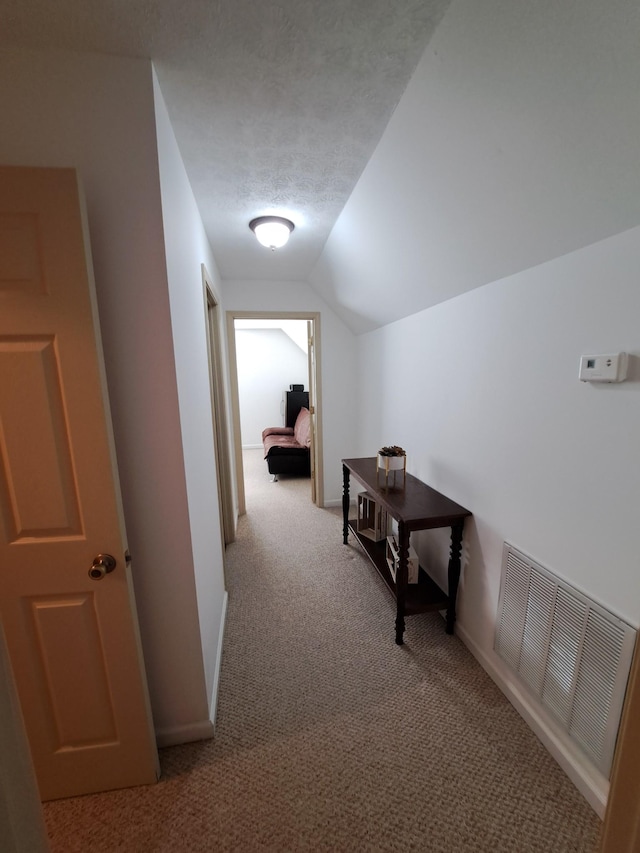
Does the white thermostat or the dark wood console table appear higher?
the white thermostat

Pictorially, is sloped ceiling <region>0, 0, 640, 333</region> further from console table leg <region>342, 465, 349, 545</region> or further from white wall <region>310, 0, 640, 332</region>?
console table leg <region>342, 465, 349, 545</region>

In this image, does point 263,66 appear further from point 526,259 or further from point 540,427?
point 540,427

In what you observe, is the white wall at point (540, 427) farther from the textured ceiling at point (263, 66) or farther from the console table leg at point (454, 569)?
the textured ceiling at point (263, 66)

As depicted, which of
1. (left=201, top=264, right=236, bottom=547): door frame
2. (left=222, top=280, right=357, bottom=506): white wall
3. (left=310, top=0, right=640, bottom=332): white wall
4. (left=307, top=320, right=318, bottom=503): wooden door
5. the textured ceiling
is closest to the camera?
(left=310, top=0, right=640, bottom=332): white wall

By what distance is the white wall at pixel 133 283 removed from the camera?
99cm

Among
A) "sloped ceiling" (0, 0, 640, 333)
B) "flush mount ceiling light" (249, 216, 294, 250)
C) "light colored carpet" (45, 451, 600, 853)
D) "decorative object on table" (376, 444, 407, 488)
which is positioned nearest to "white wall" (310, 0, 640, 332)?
"sloped ceiling" (0, 0, 640, 333)

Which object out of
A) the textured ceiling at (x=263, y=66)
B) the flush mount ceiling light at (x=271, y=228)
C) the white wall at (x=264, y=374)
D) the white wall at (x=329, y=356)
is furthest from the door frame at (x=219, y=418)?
the white wall at (x=264, y=374)

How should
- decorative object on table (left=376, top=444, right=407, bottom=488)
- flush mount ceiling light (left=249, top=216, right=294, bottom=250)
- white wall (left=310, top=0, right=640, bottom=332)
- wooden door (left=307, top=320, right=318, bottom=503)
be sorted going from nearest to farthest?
white wall (left=310, top=0, right=640, bottom=332) < flush mount ceiling light (left=249, top=216, right=294, bottom=250) < decorative object on table (left=376, top=444, right=407, bottom=488) < wooden door (left=307, top=320, right=318, bottom=503)

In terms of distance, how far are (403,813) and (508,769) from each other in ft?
1.47

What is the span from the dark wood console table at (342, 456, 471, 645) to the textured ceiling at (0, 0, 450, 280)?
5.68 feet

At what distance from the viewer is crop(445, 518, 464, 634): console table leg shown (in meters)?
1.83

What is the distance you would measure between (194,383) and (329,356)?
2.15 metres

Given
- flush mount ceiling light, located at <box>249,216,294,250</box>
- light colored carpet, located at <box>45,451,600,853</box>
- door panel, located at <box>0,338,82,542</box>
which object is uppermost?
flush mount ceiling light, located at <box>249,216,294,250</box>

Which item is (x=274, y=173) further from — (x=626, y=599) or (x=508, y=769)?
(x=508, y=769)
